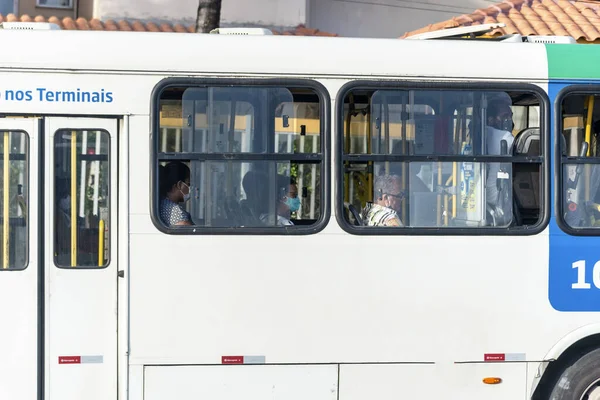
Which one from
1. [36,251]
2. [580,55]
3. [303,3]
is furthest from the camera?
[303,3]

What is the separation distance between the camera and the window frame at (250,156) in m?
6.51

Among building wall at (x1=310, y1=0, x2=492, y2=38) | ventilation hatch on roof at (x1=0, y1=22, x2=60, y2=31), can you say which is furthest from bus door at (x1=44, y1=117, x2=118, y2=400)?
building wall at (x1=310, y1=0, x2=492, y2=38)

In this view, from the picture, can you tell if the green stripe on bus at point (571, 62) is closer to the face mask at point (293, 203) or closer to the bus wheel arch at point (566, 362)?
the bus wheel arch at point (566, 362)

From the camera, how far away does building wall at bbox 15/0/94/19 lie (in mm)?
16906

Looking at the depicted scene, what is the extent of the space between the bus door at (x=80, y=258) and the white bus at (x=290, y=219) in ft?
0.05

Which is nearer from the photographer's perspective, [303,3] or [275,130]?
[275,130]

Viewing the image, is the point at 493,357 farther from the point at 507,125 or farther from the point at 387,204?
the point at 507,125

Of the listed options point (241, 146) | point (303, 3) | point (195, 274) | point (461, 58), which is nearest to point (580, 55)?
point (461, 58)

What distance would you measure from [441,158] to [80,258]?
8.84 feet

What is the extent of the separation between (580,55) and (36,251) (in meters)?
4.24

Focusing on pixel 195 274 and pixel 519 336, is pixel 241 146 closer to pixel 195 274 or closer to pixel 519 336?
pixel 195 274

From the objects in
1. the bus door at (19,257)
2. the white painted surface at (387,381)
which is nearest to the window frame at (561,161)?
the white painted surface at (387,381)

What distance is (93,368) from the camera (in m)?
6.48

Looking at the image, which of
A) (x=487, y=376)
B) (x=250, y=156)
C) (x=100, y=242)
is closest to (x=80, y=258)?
(x=100, y=242)
